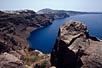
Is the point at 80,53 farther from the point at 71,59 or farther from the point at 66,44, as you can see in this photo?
the point at 66,44

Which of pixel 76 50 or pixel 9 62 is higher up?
pixel 76 50

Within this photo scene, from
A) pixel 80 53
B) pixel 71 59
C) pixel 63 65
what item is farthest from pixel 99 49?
pixel 63 65

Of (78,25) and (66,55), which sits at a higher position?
(78,25)

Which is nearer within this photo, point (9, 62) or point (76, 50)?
point (9, 62)

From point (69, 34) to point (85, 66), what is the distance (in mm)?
15330

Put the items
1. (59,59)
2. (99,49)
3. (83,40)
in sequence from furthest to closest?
(59,59) → (83,40) → (99,49)

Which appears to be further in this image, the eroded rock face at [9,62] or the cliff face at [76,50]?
the cliff face at [76,50]

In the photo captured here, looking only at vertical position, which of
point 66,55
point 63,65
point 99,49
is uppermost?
point 99,49

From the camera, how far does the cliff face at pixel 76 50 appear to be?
3303 cm

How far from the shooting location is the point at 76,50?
123 feet

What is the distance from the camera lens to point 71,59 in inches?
1535

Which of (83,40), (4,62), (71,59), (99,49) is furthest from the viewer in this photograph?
(83,40)

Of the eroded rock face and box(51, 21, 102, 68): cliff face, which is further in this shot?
box(51, 21, 102, 68): cliff face

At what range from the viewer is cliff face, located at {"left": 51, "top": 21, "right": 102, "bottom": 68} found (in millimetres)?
33031
